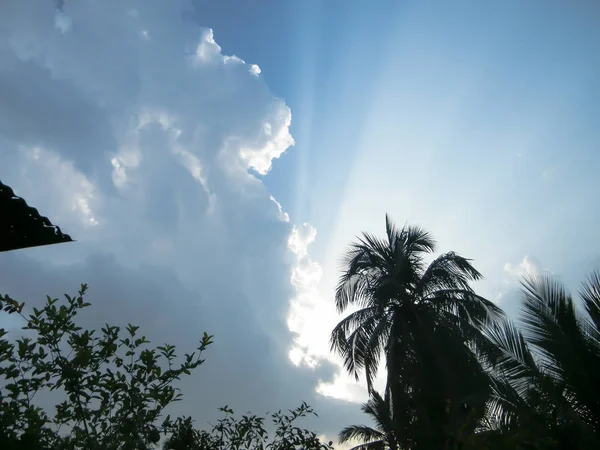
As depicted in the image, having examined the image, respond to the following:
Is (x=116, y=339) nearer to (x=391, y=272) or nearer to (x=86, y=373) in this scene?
(x=86, y=373)

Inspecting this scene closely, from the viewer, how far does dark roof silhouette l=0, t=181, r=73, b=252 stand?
4234mm

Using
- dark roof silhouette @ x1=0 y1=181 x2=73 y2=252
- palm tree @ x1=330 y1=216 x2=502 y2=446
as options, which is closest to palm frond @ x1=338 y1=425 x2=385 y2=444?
palm tree @ x1=330 y1=216 x2=502 y2=446

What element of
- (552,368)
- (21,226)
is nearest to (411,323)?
(552,368)

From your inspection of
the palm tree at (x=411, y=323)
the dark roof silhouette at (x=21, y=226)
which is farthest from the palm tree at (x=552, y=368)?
the dark roof silhouette at (x=21, y=226)

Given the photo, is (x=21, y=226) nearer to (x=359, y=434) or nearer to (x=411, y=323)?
(x=411, y=323)

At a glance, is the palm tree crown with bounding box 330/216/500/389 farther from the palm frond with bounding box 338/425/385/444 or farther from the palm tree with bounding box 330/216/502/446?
the palm frond with bounding box 338/425/385/444

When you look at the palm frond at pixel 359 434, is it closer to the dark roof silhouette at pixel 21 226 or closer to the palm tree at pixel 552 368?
the palm tree at pixel 552 368

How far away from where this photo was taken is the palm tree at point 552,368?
7402mm

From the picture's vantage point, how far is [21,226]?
4.46 meters

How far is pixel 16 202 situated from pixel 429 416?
39.6ft

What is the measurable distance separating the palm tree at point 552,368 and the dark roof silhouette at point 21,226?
26.0ft

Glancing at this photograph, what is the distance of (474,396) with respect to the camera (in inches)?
372

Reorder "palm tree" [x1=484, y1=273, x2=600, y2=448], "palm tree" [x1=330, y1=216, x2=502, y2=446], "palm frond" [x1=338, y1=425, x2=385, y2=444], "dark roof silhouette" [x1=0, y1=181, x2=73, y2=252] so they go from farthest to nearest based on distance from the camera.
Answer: "palm frond" [x1=338, y1=425, x2=385, y2=444]
"palm tree" [x1=330, y1=216, x2=502, y2=446]
"palm tree" [x1=484, y1=273, x2=600, y2=448]
"dark roof silhouette" [x1=0, y1=181, x2=73, y2=252]

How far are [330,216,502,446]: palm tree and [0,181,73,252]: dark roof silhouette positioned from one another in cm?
1042
